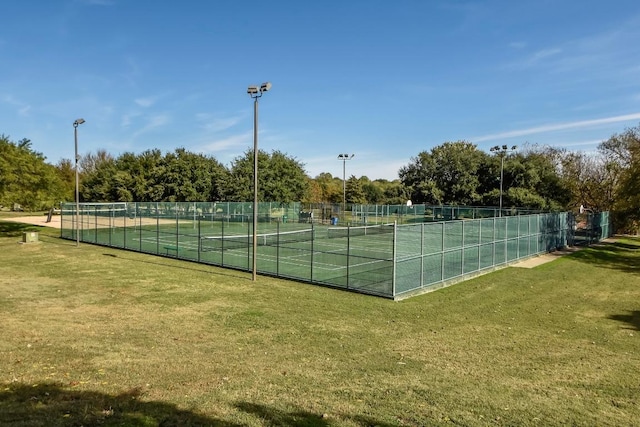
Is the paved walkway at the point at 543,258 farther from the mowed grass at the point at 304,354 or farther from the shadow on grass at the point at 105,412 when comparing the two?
the shadow on grass at the point at 105,412

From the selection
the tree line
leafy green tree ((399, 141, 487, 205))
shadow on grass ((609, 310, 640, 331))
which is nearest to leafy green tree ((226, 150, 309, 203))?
the tree line

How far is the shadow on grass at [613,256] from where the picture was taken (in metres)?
26.2

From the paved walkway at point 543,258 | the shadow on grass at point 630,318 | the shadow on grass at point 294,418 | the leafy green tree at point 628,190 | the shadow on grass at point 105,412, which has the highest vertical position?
the leafy green tree at point 628,190

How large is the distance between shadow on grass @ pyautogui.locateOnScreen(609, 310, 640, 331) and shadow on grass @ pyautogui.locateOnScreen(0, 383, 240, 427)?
13.2 m

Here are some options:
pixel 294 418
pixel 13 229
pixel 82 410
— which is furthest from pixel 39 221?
pixel 294 418

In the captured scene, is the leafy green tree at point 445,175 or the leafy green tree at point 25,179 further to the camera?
the leafy green tree at point 445,175

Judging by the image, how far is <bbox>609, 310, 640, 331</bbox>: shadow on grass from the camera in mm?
13734

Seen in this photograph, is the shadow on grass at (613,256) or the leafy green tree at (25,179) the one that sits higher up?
the leafy green tree at (25,179)

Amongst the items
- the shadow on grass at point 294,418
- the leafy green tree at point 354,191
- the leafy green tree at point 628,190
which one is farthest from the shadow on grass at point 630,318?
the leafy green tree at point 354,191

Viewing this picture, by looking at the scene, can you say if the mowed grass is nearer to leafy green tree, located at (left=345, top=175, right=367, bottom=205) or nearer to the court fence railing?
the court fence railing

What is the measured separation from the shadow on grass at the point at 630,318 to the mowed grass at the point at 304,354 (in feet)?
0.13

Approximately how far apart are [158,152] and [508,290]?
237 feet

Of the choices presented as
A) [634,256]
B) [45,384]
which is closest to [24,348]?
[45,384]

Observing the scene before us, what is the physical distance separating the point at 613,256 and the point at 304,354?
93.8 ft
